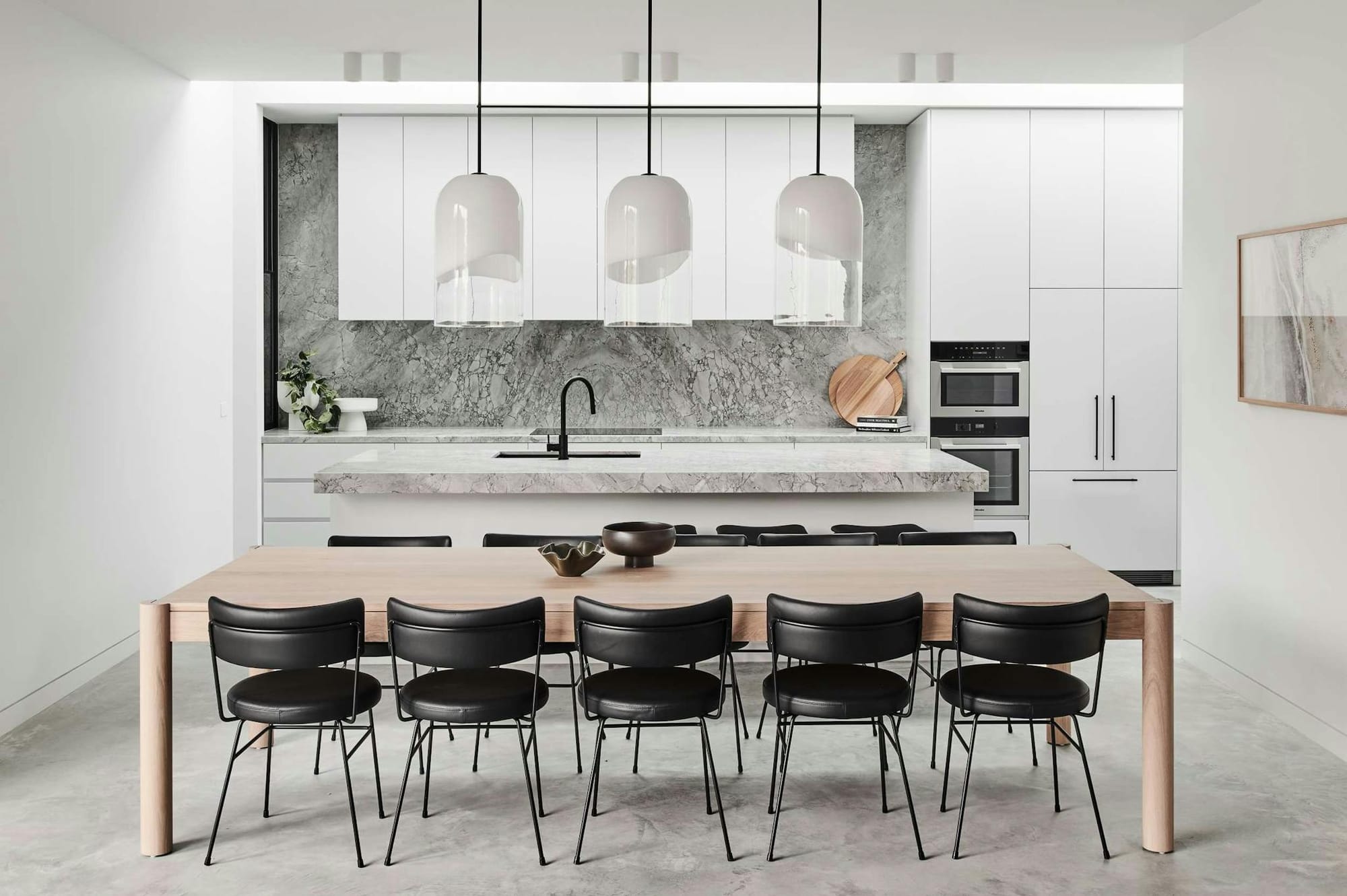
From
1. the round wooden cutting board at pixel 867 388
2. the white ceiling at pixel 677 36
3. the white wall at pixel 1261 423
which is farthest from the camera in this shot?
the round wooden cutting board at pixel 867 388

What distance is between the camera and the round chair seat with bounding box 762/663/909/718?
121 inches

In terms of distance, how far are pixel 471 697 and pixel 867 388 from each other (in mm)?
4704

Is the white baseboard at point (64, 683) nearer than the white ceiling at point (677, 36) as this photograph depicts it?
Yes

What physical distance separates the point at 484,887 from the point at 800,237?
211cm

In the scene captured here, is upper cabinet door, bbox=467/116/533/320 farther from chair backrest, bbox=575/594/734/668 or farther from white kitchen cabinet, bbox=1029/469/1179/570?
chair backrest, bbox=575/594/734/668

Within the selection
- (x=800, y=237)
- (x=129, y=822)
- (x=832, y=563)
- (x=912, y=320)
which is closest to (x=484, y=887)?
(x=129, y=822)


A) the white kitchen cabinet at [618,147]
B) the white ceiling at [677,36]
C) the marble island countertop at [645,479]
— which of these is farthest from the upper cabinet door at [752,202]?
the marble island countertop at [645,479]

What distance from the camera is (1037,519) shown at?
662 centimetres

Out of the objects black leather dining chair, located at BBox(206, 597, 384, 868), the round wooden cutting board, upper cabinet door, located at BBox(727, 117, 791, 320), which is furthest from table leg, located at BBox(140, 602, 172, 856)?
the round wooden cutting board

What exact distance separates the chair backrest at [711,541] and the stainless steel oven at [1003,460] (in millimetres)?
2890

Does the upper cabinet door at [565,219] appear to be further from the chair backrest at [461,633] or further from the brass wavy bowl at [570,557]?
the chair backrest at [461,633]

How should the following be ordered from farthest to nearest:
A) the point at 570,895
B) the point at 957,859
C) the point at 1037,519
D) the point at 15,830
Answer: the point at 1037,519 → the point at 15,830 → the point at 957,859 → the point at 570,895

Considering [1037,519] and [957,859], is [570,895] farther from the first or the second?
[1037,519]

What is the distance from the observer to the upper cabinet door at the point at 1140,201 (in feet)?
21.5
